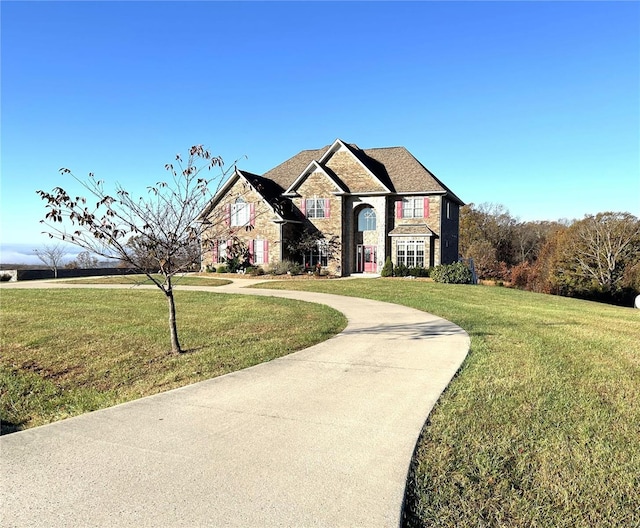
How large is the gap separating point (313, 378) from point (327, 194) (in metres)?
24.4

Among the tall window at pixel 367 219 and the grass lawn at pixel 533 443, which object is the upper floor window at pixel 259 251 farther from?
the grass lawn at pixel 533 443

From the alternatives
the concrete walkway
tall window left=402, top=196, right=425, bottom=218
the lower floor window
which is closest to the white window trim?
tall window left=402, top=196, right=425, bottom=218

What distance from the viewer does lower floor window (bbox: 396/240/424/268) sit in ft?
94.8

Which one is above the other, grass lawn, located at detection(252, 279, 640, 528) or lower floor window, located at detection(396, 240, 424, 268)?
lower floor window, located at detection(396, 240, 424, 268)

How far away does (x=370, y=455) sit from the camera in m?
3.84

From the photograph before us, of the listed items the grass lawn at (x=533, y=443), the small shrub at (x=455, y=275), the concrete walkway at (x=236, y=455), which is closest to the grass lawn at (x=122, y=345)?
the concrete walkway at (x=236, y=455)

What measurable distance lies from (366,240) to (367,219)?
1.46 m

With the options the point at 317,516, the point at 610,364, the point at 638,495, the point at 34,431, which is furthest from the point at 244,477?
the point at 610,364

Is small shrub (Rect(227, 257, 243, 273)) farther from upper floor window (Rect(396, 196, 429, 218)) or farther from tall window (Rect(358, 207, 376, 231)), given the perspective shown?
upper floor window (Rect(396, 196, 429, 218))

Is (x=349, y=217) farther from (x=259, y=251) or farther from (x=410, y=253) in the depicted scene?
(x=259, y=251)

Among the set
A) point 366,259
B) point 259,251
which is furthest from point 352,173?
point 259,251

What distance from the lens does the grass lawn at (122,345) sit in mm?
6012

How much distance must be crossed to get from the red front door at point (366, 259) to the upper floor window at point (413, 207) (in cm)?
305

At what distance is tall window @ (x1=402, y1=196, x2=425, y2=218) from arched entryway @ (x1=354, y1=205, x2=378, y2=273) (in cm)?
208
